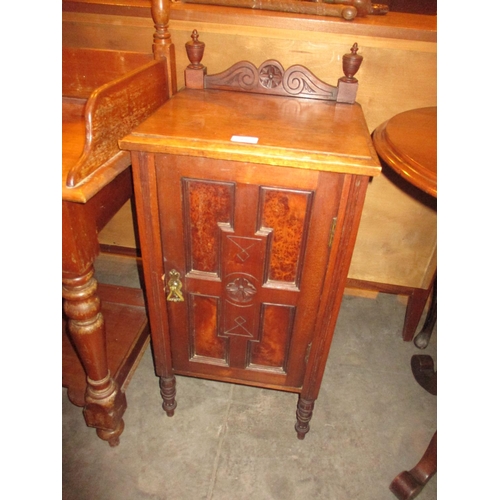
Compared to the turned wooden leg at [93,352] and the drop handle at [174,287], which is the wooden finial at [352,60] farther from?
the turned wooden leg at [93,352]

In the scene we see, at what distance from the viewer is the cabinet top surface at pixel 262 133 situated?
2.66 ft

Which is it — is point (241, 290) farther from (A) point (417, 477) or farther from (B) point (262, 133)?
(A) point (417, 477)

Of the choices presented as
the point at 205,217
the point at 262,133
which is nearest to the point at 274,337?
the point at 205,217

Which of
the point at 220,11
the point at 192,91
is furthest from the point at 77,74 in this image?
the point at 220,11

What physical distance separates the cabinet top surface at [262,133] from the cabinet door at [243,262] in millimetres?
47

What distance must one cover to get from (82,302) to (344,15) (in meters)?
1.19

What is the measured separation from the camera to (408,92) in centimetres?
134

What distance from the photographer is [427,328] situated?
1.73 metres

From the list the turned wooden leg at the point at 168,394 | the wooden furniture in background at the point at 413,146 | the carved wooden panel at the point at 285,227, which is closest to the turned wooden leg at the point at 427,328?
the wooden furniture in background at the point at 413,146

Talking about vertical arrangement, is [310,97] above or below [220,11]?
below

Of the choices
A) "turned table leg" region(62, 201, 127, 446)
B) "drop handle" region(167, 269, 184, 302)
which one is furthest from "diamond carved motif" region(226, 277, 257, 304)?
"turned table leg" region(62, 201, 127, 446)

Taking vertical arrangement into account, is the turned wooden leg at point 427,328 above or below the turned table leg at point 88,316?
below

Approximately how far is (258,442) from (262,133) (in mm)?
1074

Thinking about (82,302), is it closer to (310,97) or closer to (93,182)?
(93,182)
